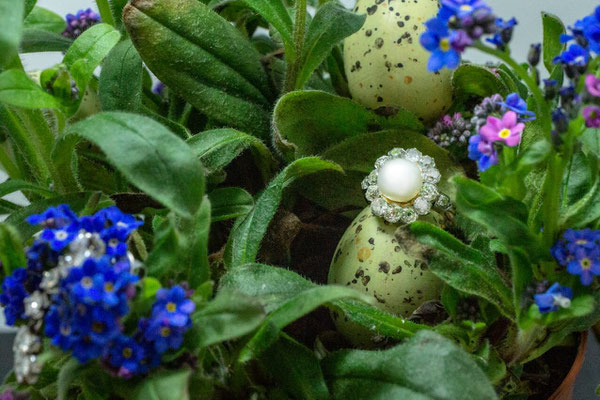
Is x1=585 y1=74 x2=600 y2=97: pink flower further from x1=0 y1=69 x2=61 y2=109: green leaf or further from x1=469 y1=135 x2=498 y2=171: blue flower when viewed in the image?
x1=0 y1=69 x2=61 y2=109: green leaf

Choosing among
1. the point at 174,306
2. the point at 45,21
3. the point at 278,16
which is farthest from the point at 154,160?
the point at 45,21

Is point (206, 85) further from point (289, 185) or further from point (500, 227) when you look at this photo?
point (500, 227)

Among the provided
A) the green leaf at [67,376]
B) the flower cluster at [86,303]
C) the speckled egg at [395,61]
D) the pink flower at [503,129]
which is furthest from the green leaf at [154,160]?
the speckled egg at [395,61]

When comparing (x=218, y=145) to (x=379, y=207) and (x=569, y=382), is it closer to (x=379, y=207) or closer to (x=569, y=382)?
(x=379, y=207)

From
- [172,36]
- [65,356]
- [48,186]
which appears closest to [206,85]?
[172,36]

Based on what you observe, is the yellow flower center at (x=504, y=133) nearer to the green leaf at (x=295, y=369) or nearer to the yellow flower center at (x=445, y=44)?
the yellow flower center at (x=445, y=44)
